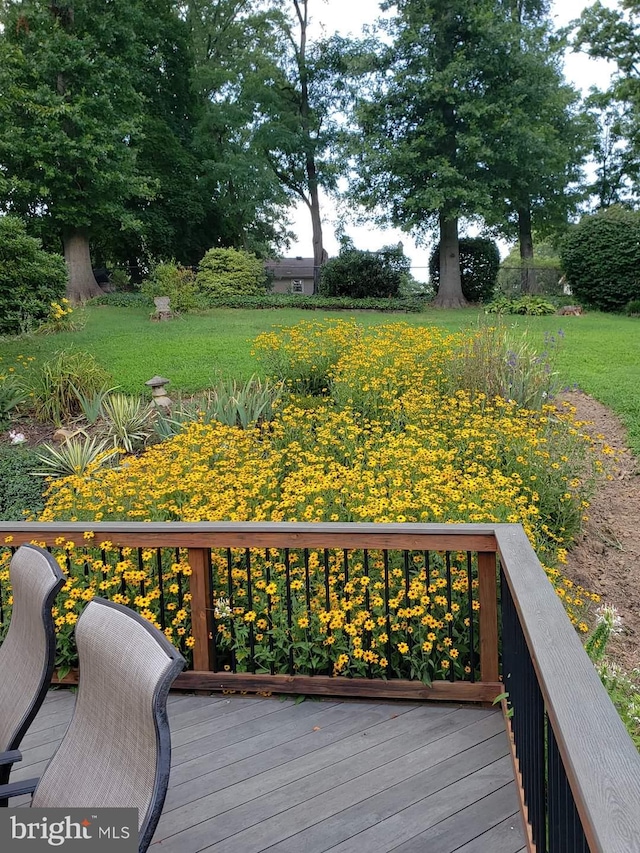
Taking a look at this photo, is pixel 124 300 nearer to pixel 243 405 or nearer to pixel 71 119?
pixel 71 119

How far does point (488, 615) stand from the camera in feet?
9.12

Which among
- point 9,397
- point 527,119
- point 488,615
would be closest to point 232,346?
point 9,397

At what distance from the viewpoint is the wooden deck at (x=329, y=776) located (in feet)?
6.81

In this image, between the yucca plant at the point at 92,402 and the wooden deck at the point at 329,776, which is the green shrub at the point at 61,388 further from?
the wooden deck at the point at 329,776

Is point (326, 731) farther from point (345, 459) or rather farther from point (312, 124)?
point (312, 124)

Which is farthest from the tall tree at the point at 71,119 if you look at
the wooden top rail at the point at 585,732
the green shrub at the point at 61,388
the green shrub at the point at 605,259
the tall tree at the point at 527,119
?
the wooden top rail at the point at 585,732

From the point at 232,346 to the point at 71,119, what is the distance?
1014 cm

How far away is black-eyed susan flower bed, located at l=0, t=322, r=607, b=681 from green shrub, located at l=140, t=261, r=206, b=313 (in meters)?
9.60

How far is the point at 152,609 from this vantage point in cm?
340

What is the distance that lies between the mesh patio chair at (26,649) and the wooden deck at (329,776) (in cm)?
71

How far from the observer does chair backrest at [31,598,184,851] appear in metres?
1.22

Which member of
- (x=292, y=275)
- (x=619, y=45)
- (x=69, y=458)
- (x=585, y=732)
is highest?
(x=619, y=45)

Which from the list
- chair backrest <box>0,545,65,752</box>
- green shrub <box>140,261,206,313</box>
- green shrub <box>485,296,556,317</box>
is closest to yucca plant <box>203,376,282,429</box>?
chair backrest <box>0,545,65,752</box>

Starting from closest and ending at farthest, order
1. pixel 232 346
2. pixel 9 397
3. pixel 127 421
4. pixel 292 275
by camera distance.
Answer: pixel 127 421 < pixel 9 397 < pixel 232 346 < pixel 292 275
